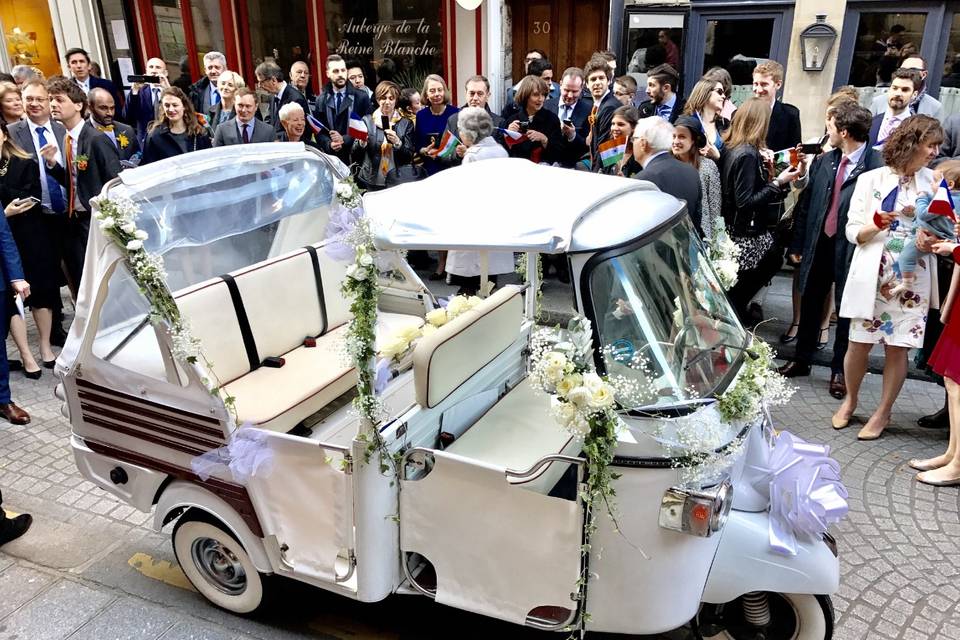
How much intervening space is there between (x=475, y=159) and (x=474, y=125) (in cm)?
→ 52

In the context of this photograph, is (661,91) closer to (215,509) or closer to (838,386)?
(838,386)

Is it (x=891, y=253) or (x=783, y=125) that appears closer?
(x=891, y=253)

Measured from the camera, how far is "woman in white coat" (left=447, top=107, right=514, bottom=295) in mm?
5580

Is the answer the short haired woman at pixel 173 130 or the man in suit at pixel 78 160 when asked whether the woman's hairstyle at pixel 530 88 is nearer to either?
the short haired woman at pixel 173 130

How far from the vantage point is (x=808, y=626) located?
2.92 metres

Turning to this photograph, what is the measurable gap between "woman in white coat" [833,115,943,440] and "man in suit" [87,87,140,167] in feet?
20.9

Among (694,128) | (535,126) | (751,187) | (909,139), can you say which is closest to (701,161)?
(694,128)

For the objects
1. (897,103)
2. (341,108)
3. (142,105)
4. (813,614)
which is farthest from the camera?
(142,105)

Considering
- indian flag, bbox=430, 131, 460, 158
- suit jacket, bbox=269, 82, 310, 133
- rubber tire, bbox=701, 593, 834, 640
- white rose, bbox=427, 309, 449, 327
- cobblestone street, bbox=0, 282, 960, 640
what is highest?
suit jacket, bbox=269, 82, 310, 133

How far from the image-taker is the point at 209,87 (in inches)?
380

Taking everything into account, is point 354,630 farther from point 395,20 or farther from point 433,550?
point 395,20

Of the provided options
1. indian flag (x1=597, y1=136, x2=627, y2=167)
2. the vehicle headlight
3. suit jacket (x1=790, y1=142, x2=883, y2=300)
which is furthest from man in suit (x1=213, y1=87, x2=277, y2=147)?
the vehicle headlight

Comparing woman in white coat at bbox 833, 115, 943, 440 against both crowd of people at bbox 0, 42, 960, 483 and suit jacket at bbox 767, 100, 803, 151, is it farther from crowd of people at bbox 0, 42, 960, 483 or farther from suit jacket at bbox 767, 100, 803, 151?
suit jacket at bbox 767, 100, 803, 151

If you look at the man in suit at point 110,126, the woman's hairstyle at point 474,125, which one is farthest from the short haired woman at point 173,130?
the woman's hairstyle at point 474,125
